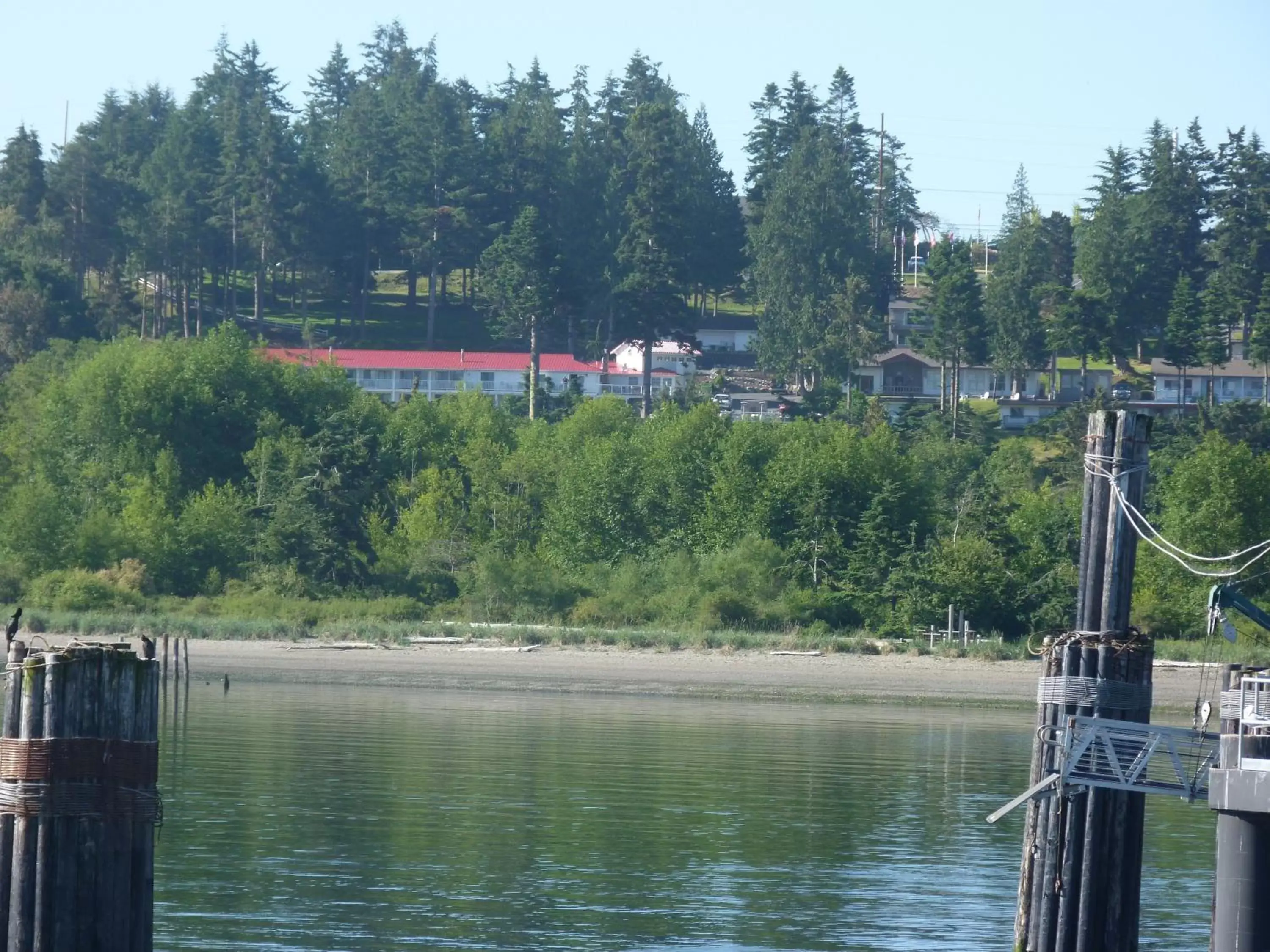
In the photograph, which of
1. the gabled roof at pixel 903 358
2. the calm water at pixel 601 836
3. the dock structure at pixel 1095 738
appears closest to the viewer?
the dock structure at pixel 1095 738

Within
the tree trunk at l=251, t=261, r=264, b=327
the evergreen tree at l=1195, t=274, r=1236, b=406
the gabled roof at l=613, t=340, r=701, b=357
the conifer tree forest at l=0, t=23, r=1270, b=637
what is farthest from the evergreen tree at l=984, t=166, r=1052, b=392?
the tree trunk at l=251, t=261, r=264, b=327

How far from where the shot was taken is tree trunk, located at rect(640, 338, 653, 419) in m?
111

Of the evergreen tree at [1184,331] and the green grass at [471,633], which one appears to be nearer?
the green grass at [471,633]

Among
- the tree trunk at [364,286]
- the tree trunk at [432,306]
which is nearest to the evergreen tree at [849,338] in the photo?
the tree trunk at [432,306]

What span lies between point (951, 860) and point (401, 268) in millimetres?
108582

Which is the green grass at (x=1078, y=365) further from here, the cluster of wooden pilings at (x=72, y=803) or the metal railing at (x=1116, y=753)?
the cluster of wooden pilings at (x=72, y=803)

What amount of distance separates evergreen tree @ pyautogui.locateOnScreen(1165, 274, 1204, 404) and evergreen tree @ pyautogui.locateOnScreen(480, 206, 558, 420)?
113 ft

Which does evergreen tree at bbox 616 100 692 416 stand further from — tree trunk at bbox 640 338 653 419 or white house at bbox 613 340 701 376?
white house at bbox 613 340 701 376

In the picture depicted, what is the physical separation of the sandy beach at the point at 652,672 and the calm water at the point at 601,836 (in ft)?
18.9

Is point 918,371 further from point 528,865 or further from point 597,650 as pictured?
point 528,865

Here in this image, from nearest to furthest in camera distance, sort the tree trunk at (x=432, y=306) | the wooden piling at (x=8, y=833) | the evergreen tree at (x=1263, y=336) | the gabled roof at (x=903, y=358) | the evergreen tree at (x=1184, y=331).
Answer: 1. the wooden piling at (x=8, y=833)
2. the evergreen tree at (x=1263, y=336)
3. the evergreen tree at (x=1184, y=331)
4. the gabled roof at (x=903, y=358)
5. the tree trunk at (x=432, y=306)

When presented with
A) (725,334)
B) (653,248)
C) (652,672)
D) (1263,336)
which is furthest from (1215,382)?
(652,672)

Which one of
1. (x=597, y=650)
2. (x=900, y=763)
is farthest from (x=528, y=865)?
(x=597, y=650)

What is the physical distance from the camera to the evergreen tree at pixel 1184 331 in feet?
332
